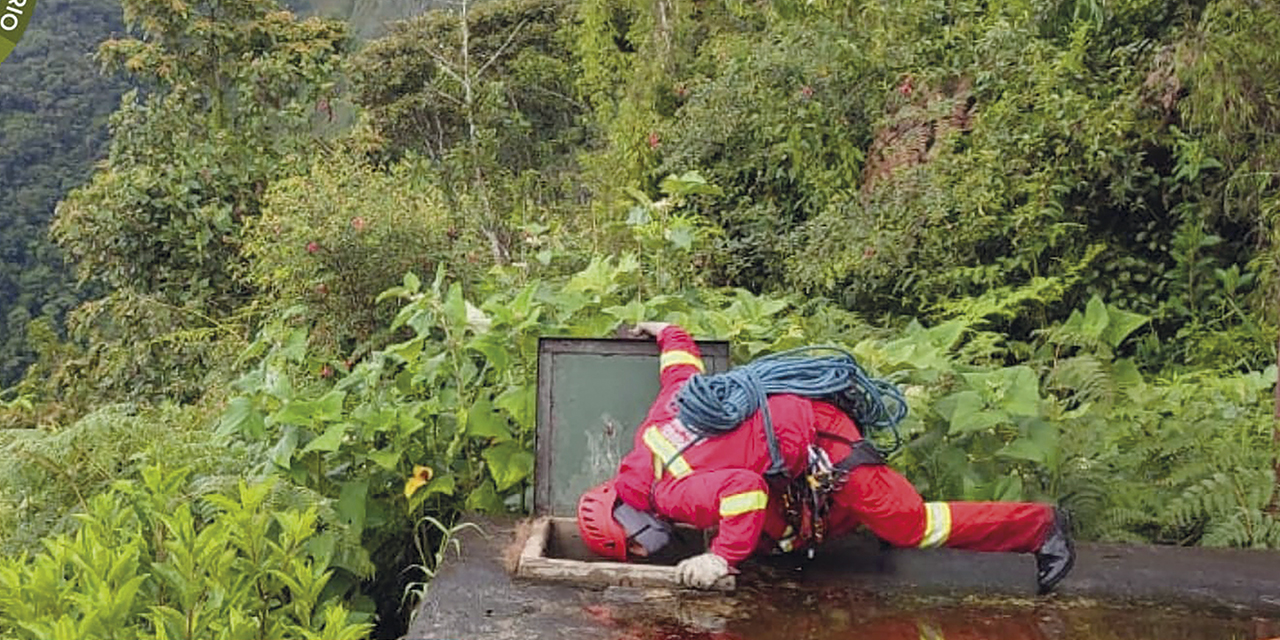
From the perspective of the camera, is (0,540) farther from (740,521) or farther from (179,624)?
(740,521)

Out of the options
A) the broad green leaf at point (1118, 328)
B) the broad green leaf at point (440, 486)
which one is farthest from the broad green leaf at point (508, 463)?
the broad green leaf at point (1118, 328)

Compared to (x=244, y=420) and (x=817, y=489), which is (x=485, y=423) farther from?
(x=817, y=489)

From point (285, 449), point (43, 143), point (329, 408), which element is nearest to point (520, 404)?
point (329, 408)

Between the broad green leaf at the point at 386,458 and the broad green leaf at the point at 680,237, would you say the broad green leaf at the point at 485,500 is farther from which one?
the broad green leaf at the point at 680,237

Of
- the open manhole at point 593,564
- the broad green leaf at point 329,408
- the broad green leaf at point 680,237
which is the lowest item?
the open manhole at point 593,564

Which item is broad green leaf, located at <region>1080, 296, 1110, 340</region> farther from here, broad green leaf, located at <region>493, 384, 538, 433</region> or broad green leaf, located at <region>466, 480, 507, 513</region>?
broad green leaf, located at <region>466, 480, 507, 513</region>

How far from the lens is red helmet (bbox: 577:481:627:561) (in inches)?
117

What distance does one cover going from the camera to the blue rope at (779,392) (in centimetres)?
291

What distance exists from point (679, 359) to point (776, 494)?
1.64 ft

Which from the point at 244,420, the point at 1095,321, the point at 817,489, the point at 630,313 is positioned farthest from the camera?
the point at 1095,321

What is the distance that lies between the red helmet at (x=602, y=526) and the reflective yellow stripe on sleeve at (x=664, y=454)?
150 millimetres

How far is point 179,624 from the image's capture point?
86.8 inches

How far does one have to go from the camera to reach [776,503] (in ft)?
9.98

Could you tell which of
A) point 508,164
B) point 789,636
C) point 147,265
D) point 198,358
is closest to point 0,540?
point 789,636
